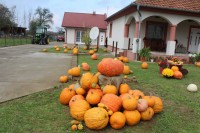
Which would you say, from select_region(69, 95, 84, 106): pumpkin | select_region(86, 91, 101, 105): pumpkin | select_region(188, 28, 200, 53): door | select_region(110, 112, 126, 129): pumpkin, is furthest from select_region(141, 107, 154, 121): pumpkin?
select_region(188, 28, 200, 53): door

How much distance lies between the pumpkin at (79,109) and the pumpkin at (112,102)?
32 centimetres

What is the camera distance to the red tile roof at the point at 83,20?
1499 inches

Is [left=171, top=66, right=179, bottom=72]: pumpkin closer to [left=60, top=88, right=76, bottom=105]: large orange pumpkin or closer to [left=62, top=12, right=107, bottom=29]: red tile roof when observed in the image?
[left=60, top=88, right=76, bottom=105]: large orange pumpkin

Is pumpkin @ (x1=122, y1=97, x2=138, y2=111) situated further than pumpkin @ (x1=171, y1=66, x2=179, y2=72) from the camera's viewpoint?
No

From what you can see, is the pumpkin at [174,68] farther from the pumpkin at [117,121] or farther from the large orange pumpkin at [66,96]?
the pumpkin at [117,121]

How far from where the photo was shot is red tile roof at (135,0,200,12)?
14.6m

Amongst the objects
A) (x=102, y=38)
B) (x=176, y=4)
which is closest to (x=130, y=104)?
(x=176, y=4)

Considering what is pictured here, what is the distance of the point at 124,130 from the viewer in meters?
4.07

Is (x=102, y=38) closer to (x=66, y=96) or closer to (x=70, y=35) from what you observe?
(x=70, y=35)

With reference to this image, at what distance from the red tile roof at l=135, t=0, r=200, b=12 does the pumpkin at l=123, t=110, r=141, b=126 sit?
36.7 ft

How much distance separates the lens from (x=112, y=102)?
14.1 ft

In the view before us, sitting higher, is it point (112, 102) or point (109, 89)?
point (109, 89)

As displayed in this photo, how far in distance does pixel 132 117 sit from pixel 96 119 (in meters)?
0.68

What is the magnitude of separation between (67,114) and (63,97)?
1.64 ft
